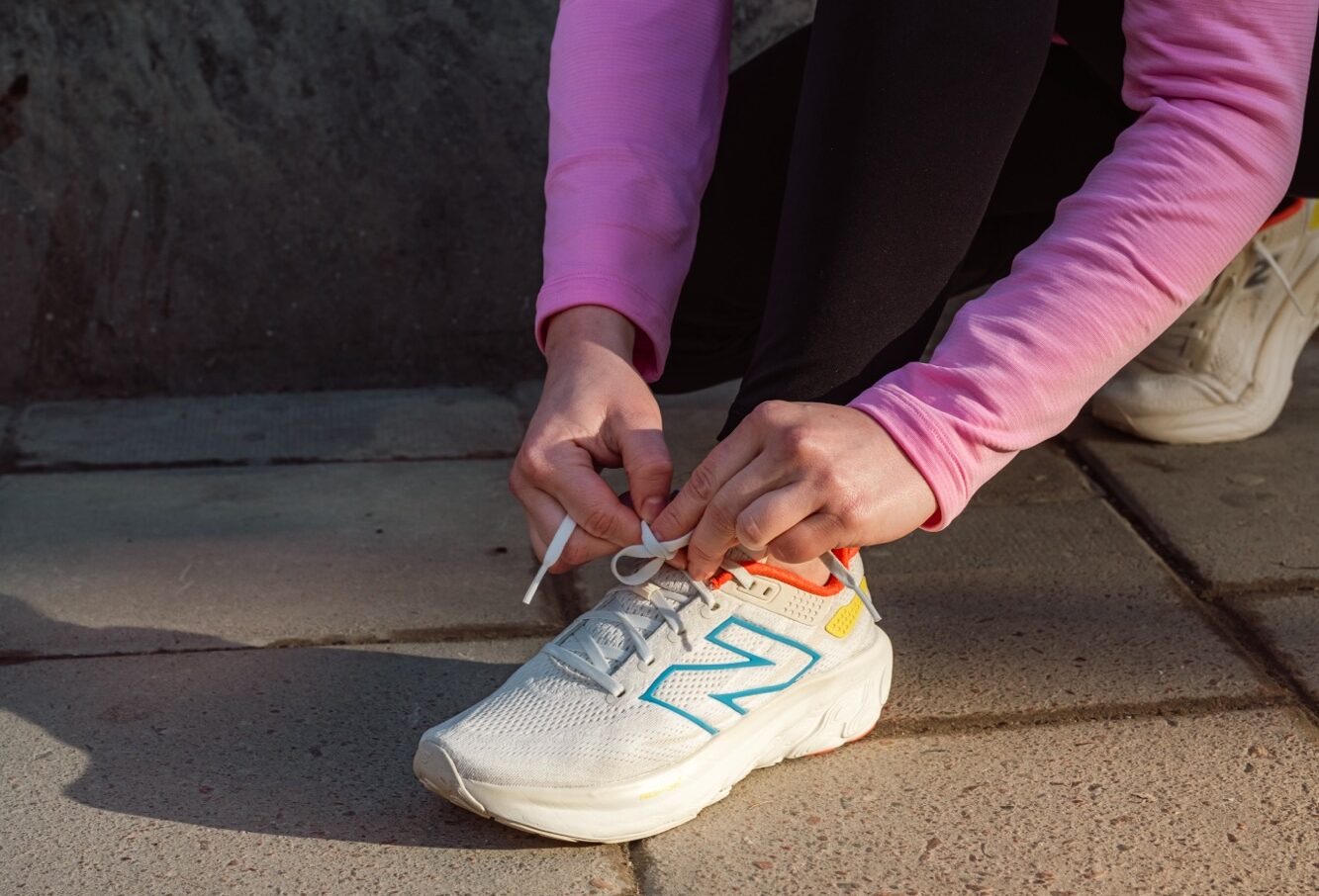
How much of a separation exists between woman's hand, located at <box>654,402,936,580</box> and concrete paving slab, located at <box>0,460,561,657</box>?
43 centimetres

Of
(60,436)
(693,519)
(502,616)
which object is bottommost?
(60,436)

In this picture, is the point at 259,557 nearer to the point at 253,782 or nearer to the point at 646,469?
the point at 253,782

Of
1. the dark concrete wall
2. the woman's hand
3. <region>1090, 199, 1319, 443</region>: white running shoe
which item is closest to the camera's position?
the woman's hand

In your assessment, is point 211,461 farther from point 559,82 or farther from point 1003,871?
point 1003,871

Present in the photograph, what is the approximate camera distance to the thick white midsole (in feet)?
3.23

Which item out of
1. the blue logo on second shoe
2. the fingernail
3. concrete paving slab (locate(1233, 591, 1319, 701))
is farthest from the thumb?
concrete paving slab (locate(1233, 591, 1319, 701))

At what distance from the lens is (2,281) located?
1911 millimetres

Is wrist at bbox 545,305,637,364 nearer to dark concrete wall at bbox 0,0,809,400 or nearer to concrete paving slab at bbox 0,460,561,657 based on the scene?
concrete paving slab at bbox 0,460,561,657

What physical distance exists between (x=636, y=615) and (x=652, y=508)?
0.11 metres

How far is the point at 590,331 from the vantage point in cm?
110

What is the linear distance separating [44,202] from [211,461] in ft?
1.46

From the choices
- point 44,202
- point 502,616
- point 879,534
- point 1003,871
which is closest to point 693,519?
point 879,534

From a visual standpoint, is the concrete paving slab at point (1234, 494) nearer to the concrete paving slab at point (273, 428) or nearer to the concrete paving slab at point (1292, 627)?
the concrete paving slab at point (1292, 627)

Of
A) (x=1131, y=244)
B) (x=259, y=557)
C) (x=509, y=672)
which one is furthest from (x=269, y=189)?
(x=1131, y=244)
